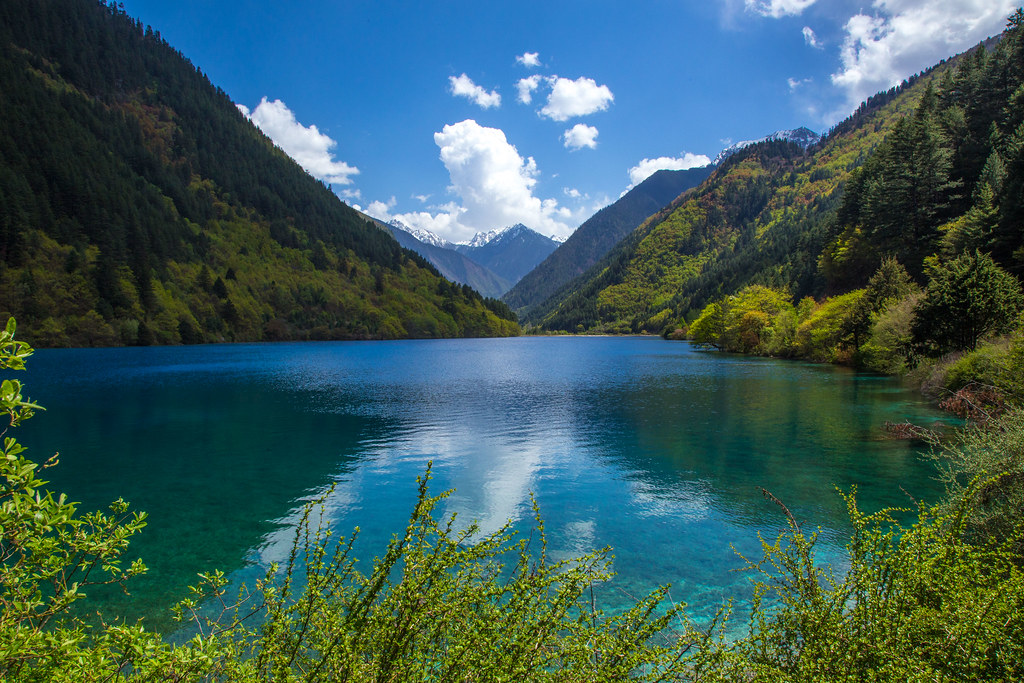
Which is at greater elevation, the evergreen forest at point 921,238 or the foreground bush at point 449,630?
the evergreen forest at point 921,238

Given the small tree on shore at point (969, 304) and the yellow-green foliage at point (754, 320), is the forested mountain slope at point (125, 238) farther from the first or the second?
the small tree on shore at point (969, 304)

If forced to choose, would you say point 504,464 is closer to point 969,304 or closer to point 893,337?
point 969,304

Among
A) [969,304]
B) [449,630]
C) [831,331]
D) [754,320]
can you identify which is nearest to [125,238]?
[754,320]

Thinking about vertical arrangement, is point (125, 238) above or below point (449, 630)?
above

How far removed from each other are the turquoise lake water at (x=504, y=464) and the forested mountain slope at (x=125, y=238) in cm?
7849

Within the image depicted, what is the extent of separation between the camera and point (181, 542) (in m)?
13.8

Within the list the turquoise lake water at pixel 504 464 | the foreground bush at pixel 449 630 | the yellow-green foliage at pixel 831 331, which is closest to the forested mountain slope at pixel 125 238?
the turquoise lake water at pixel 504 464

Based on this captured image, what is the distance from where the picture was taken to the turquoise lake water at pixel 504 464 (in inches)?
525

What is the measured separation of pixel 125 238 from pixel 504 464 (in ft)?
481

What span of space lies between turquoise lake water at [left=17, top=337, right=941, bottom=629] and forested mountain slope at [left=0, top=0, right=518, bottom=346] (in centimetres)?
7849

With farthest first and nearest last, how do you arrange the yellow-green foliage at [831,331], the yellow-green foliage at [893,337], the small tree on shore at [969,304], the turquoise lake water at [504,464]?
the yellow-green foliage at [831,331] < the yellow-green foliage at [893,337] < the small tree on shore at [969,304] < the turquoise lake water at [504,464]

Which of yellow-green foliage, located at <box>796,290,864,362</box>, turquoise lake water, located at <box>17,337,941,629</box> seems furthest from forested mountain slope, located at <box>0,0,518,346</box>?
yellow-green foliage, located at <box>796,290,864,362</box>

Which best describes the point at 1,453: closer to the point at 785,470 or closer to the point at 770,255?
the point at 785,470

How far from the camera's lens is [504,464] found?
21703 millimetres
